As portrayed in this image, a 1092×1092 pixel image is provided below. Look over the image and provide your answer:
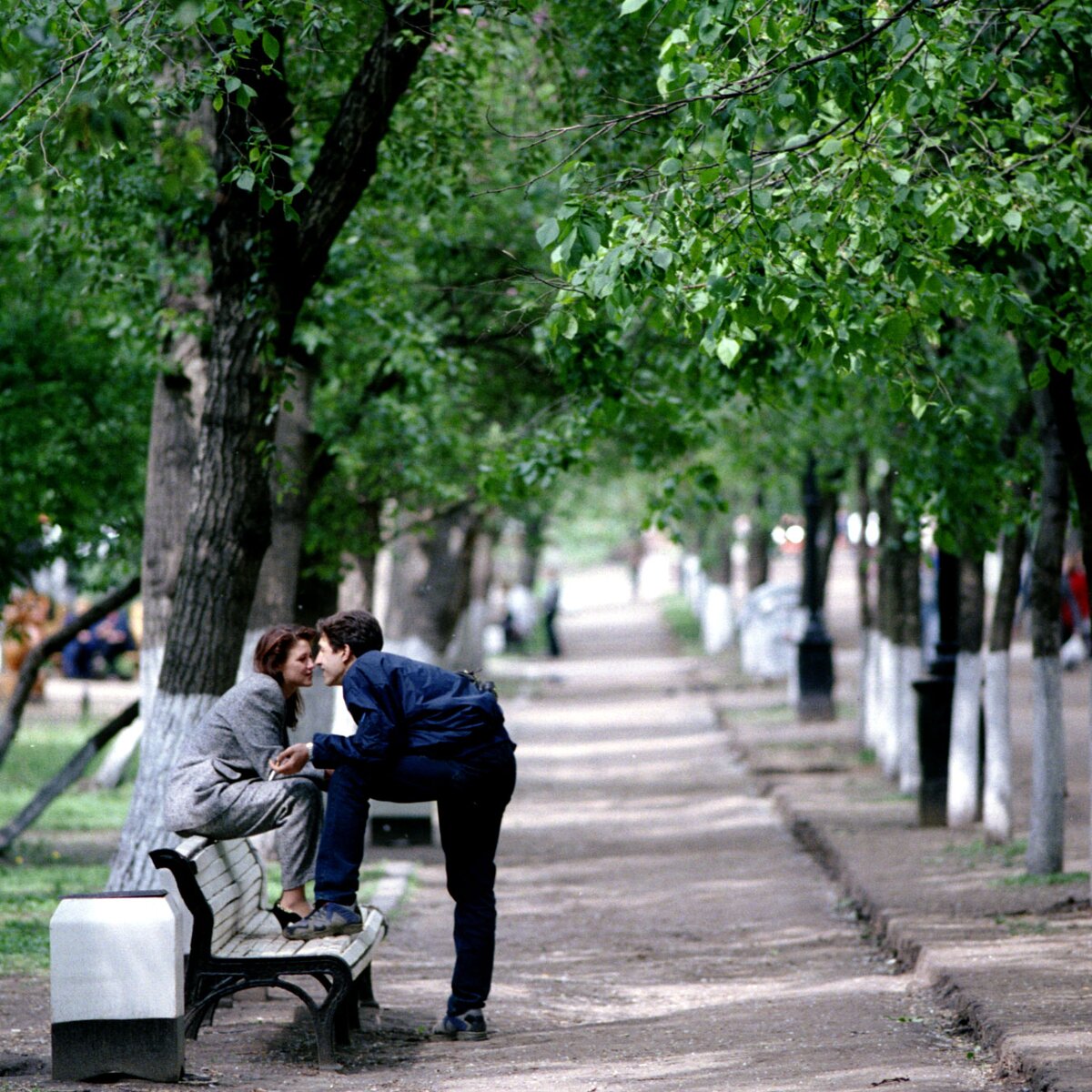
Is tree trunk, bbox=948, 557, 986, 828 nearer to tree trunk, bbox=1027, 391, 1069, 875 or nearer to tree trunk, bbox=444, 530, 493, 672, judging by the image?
tree trunk, bbox=1027, 391, 1069, 875

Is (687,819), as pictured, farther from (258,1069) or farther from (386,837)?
(258,1069)

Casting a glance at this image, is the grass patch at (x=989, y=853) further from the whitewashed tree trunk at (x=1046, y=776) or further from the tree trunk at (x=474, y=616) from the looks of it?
the tree trunk at (x=474, y=616)

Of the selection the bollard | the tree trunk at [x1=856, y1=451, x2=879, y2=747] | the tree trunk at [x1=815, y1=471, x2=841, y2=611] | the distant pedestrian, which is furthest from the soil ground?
the distant pedestrian

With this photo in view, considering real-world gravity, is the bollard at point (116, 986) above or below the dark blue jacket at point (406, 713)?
below

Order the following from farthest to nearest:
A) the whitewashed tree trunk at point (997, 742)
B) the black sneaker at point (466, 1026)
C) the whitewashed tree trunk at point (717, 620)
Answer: the whitewashed tree trunk at point (717, 620)
the whitewashed tree trunk at point (997, 742)
the black sneaker at point (466, 1026)

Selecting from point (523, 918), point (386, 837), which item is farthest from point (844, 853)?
point (386, 837)

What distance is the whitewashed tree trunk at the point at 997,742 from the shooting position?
11.7 meters

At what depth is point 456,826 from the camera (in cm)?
693

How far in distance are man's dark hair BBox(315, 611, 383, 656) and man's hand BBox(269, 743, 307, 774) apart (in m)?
0.42

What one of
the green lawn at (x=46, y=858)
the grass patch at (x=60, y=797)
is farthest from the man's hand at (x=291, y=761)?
the grass patch at (x=60, y=797)

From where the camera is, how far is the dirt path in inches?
251

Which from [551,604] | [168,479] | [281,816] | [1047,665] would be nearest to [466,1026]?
[281,816]

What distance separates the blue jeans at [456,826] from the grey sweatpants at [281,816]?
21 cm

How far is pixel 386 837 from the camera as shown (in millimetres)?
13828
